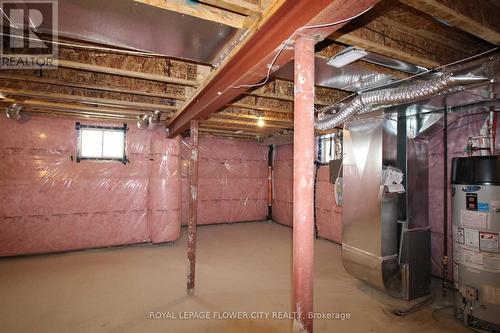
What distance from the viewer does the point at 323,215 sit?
17.4 ft

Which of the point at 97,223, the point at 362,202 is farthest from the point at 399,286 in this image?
the point at 97,223

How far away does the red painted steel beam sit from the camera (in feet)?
3.20

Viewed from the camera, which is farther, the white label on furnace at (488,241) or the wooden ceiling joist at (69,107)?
the wooden ceiling joist at (69,107)

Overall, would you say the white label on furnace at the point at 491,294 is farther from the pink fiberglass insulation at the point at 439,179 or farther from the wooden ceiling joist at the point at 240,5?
the wooden ceiling joist at the point at 240,5

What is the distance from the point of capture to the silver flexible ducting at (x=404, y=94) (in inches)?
72.9

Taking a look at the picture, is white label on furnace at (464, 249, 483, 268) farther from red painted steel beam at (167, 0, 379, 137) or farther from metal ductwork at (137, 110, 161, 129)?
metal ductwork at (137, 110, 161, 129)

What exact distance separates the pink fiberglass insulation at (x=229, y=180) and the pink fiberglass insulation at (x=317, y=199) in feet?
1.27


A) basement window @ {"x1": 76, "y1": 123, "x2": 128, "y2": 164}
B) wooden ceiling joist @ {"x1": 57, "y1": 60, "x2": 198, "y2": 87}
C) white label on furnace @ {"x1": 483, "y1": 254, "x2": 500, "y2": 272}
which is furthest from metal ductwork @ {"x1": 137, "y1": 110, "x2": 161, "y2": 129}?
white label on furnace @ {"x1": 483, "y1": 254, "x2": 500, "y2": 272}

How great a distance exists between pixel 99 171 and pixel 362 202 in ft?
13.7

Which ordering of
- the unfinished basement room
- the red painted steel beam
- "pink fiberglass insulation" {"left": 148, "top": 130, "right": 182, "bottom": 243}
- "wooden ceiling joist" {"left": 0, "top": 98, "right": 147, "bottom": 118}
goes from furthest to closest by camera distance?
"pink fiberglass insulation" {"left": 148, "top": 130, "right": 182, "bottom": 243}
"wooden ceiling joist" {"left": 0, "top": 98, "right": 147, "bottom": 118}
the unfinished basement room
the red painted steel beam

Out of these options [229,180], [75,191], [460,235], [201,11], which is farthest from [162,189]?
[460,235]

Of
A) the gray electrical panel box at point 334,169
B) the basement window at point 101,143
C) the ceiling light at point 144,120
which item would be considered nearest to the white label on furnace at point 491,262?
the gray electrical panel box at point 334,169

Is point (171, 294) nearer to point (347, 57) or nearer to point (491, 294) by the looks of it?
point (347, 57)

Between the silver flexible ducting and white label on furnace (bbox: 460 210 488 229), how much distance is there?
1200 millimetres
